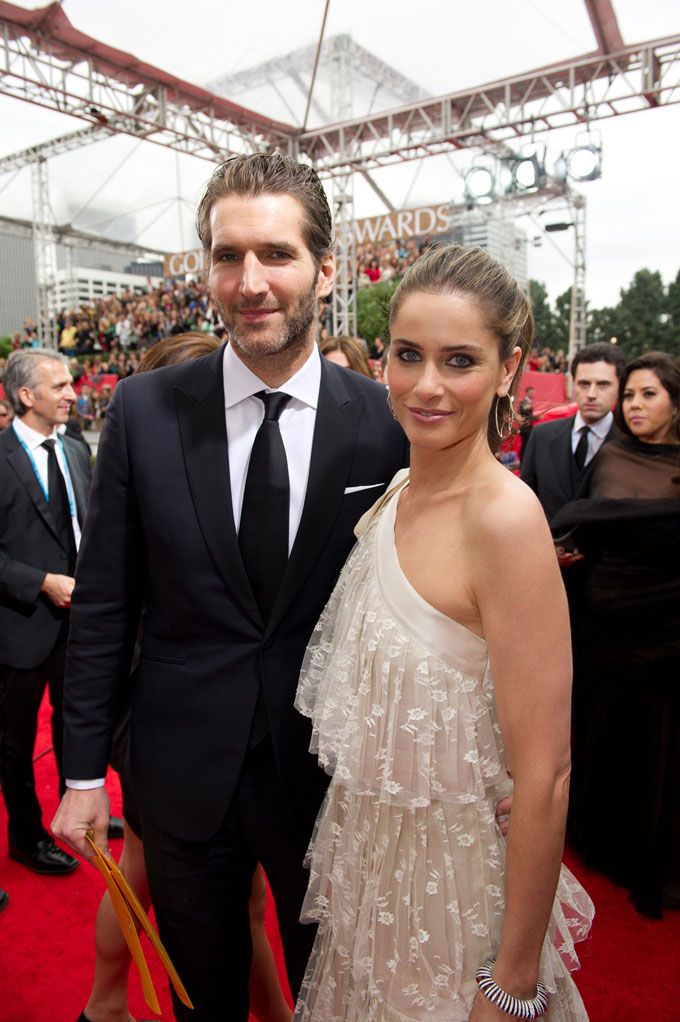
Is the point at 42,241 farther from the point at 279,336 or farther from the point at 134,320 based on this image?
the point at 279,336

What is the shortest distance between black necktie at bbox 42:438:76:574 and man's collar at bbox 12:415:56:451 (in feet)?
0.08

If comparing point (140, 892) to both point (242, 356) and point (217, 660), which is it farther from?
point (242, 356)

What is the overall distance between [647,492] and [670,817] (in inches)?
44.6

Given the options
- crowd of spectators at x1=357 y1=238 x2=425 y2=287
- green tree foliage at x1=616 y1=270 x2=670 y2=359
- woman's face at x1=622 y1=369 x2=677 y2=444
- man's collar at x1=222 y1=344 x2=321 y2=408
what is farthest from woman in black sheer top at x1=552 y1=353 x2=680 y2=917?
green tree foliage at x1=616 y1=270 x2=670 y2=359

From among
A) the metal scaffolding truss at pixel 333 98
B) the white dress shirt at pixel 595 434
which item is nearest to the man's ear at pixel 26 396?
the white dress shirt at pixel 595 434

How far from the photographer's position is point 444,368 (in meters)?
1.09

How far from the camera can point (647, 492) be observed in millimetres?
2631

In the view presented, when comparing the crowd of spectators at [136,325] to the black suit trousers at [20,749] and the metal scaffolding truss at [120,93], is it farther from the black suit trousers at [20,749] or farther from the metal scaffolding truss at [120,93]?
the black suit trousers at [20,749]

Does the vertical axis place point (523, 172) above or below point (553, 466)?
above

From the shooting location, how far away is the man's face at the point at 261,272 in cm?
134

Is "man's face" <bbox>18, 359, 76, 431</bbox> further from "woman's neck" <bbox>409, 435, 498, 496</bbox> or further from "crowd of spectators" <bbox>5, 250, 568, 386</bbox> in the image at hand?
"crowd of spectators" <bbox>5, 250, 568, 386</bbox>

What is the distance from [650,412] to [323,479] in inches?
75.0

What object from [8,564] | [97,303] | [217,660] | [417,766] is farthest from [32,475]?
[97,303]

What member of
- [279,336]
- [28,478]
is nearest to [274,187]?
[279,336]
